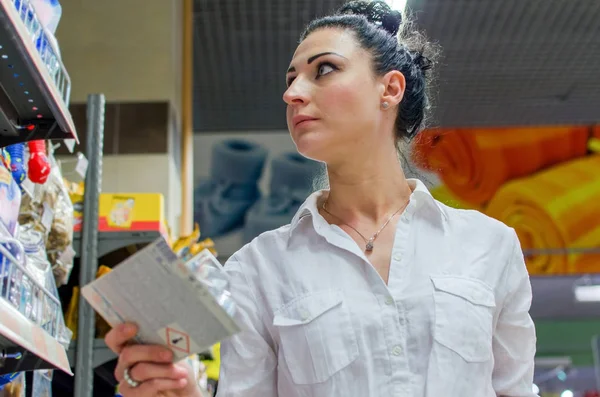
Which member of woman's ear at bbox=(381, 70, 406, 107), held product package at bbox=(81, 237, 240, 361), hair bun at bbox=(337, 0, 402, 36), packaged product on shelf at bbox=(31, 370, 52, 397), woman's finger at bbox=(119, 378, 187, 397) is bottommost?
woman's finger at bbox=(119, 378, 187, 397)

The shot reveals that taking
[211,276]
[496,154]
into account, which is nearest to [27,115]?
[211,276]

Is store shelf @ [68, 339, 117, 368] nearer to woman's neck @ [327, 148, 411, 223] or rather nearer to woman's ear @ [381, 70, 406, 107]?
woman's neck @ [327, 148, 411, 223]

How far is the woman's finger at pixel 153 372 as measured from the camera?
45.0 inches

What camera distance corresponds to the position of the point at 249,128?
7.17 meters

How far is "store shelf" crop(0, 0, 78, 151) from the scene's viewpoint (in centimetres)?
162

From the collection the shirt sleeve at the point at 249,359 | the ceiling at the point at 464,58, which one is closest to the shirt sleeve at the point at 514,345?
the shirt sleeve at the point at 249,359

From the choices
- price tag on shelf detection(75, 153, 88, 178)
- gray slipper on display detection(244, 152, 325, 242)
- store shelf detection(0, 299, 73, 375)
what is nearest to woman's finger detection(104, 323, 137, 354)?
store shelf detection(0, 299, 73, 375)

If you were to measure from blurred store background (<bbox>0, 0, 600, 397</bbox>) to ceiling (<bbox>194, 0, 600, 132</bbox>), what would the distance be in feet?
0.05

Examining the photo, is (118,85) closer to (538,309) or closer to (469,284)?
(469,284)

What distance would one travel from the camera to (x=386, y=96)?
1782 millimetres

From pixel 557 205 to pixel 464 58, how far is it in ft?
4.90

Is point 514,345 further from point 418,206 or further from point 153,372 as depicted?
point 153,372

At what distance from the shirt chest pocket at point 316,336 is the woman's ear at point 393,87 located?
497mm

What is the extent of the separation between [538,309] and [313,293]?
1054cm
